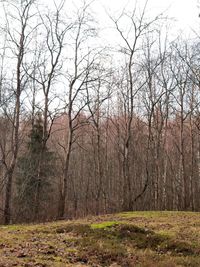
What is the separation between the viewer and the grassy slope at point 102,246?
6.81 metres

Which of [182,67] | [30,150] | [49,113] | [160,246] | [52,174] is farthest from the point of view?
[182,67]

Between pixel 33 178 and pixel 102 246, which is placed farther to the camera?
pixel 33 178

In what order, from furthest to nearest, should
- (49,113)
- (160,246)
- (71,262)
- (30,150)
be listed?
(30,150), (49,113), (160,246), (71,262)

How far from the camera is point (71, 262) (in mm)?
6645

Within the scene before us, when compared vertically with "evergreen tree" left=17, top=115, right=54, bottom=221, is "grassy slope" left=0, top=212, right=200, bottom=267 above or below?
below

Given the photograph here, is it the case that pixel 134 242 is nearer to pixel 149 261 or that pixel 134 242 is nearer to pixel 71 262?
pixel 149 261

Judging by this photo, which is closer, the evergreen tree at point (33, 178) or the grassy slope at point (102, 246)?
the grassy slope at point (102, 246)

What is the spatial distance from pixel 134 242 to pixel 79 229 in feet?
6.50

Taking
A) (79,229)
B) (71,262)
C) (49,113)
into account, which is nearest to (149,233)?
(79,229)

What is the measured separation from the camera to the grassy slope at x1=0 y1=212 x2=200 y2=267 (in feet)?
22.4

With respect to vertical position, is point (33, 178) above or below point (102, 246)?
above

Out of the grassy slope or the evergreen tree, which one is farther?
the evergreen tree

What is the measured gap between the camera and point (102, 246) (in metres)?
7.90

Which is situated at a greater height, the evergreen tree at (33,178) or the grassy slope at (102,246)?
the evergreen tree at (33,178)
